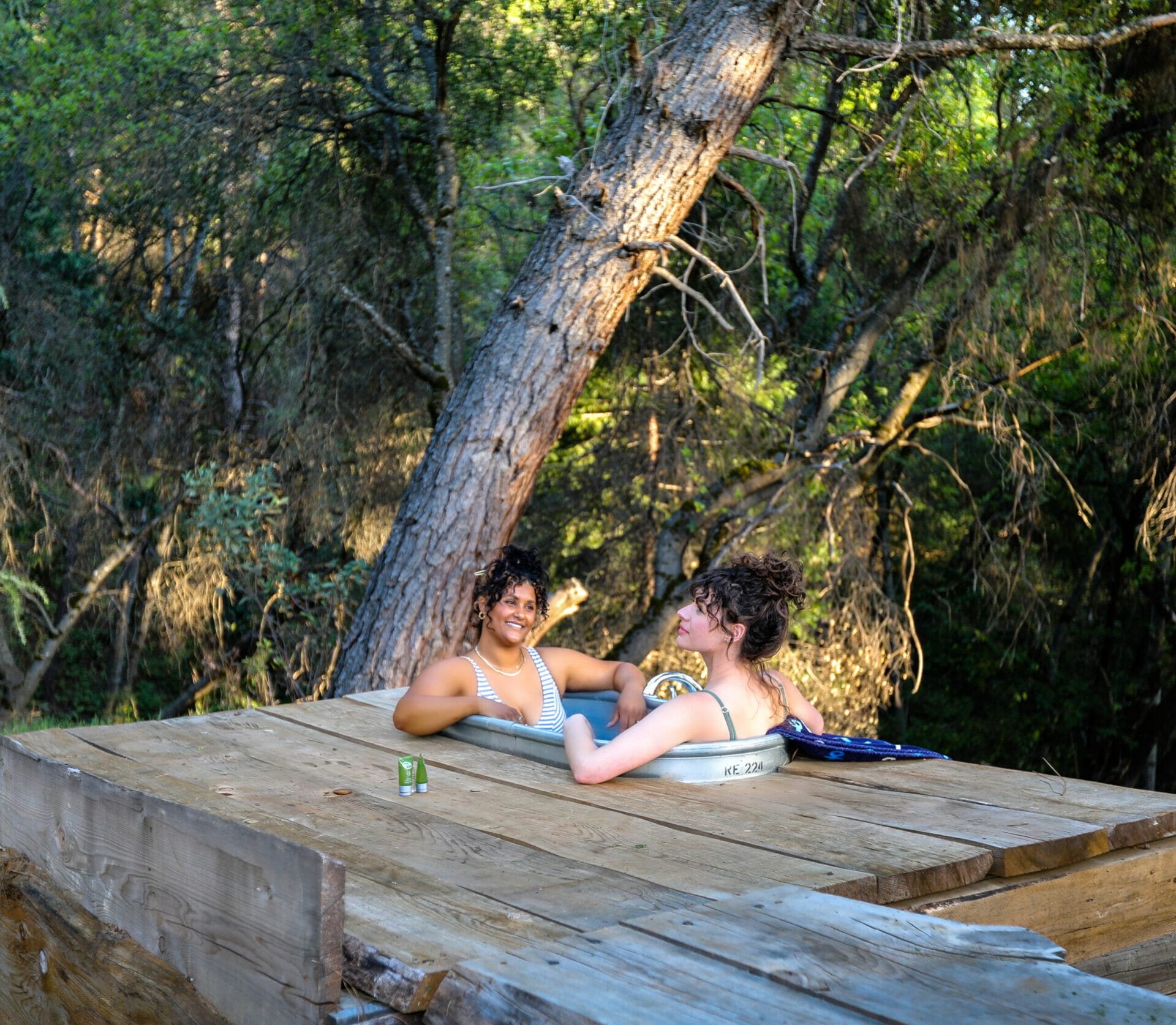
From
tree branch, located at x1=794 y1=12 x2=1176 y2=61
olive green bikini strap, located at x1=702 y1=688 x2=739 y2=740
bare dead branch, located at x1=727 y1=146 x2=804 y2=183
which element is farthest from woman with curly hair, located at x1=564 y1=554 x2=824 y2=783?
tree branch, located at x1=794 y1=12 x2=1176 y2=61

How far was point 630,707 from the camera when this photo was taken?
366 centimetres

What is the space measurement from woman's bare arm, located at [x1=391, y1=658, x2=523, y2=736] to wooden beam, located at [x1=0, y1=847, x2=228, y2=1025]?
1.08 metres

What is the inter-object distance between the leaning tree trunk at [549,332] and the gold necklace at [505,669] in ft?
5.10

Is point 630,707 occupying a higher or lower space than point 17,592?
higher

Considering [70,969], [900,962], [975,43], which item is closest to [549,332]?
[975,43]

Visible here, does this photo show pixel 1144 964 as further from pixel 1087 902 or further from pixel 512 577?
pixel 512 577

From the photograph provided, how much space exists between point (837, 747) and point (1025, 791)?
0.50 metres

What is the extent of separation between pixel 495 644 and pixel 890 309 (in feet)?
17.1

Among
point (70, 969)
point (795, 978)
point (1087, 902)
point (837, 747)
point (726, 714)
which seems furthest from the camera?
point (837, 747)

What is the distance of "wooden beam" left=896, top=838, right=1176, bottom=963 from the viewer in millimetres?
2303

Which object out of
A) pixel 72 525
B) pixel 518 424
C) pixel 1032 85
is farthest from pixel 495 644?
pixel 72 525

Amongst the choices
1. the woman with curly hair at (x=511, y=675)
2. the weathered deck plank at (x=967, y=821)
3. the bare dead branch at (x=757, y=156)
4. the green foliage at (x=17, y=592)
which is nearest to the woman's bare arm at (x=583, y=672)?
the woman with curly hair at (x=511, y=675)

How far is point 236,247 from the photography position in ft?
27.5

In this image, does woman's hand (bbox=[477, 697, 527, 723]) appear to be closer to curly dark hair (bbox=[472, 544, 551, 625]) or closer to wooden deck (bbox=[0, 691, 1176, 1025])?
wooden deck (bbox=[0, 691, 1176, 1025])
